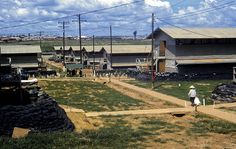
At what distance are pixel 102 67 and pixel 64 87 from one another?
109 ft

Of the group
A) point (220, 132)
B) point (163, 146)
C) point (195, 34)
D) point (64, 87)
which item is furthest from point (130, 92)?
point (163, 146)

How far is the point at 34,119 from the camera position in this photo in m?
21.2

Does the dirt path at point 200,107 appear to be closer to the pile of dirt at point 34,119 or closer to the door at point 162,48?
the pile of dirt at point 34,119

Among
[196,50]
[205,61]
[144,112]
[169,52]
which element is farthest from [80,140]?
[196,50]

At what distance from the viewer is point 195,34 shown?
56.8 metres

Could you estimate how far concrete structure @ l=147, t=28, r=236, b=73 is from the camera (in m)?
55.7

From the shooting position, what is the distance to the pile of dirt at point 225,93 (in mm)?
34591

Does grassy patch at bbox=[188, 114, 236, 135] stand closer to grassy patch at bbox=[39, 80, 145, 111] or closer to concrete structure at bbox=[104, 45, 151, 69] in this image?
grassy patch at bbox=[39, 80, 145, 111]

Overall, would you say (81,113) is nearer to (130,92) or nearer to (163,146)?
(163,146)

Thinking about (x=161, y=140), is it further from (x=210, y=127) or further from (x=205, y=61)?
(x=205, y=61)

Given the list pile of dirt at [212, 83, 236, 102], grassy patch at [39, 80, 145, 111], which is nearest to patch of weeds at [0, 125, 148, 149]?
grassy patch at [39, 80, 145, 111]

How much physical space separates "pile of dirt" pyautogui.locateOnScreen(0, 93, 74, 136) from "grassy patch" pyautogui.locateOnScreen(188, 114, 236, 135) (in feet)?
21.0

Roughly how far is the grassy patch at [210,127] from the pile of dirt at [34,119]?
6.40 m

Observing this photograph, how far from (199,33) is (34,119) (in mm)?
39840
